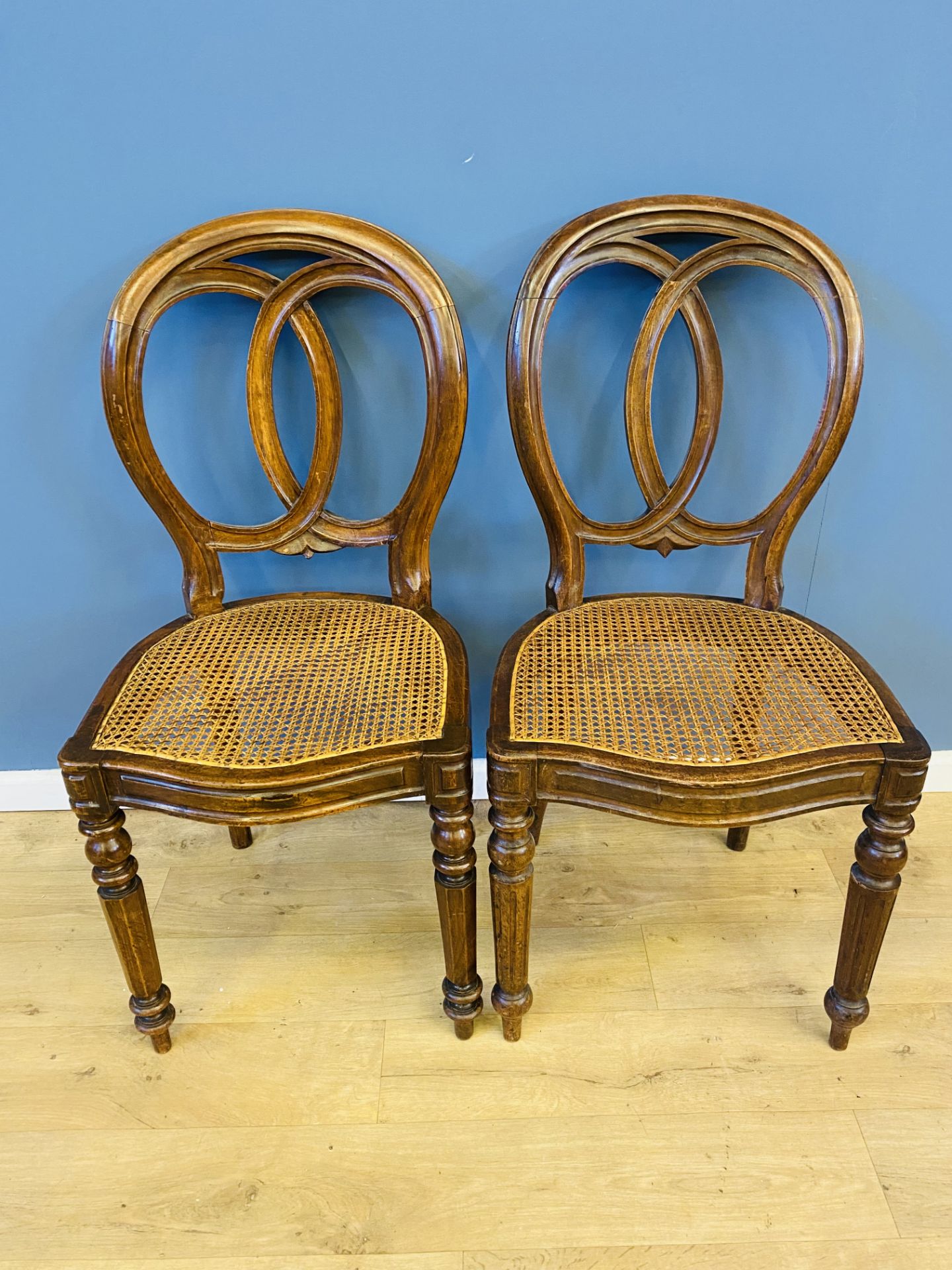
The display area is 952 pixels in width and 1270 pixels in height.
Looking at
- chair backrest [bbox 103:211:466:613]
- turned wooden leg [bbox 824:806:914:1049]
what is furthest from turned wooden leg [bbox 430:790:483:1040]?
turned wooden leg [bbox 824:806:914:1049]

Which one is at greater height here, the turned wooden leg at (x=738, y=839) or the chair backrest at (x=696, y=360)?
the chair backrest at (x=696, y=360)

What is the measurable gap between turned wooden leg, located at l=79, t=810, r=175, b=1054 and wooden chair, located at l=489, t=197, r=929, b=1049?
49cm

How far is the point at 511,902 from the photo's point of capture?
1.12m

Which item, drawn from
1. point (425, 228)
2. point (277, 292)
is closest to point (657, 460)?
point (425, 228)

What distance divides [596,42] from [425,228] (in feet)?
1.11

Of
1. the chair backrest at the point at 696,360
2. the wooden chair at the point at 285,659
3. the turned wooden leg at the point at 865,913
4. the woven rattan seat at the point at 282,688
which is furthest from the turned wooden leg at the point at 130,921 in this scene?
the turned wooden leg at the point at 865,913

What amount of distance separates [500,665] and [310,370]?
564mm

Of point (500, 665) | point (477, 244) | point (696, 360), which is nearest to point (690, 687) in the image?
point (500, 665)

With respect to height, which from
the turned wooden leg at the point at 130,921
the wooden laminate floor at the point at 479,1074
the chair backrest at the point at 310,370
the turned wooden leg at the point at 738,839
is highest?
the chair backrest at the point at 310,370

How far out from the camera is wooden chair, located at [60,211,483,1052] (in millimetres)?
1042

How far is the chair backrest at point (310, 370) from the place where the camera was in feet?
3.90

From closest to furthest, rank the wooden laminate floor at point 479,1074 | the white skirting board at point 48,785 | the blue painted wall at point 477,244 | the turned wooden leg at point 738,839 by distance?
the wooden laminate floor at point 479,1074, the blue painted wall at point 477,244, the turned wooden leg at point 738,839, the white skirting board at point 48,785

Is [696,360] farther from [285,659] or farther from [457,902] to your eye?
[457,902]

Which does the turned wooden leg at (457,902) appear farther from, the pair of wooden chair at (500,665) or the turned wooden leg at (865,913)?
the turned wooden leg at (865,913)
